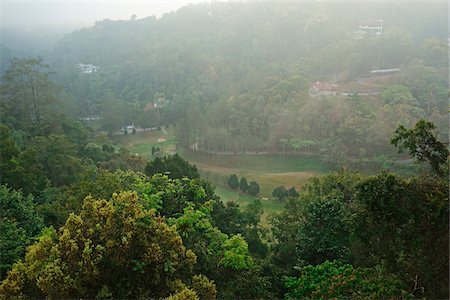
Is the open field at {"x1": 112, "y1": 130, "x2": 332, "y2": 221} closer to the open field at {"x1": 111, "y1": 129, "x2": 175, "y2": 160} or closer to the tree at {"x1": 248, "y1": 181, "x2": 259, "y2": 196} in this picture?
the open field at {"x1": 111, "y1": 129, "x2": 175, "y2": 160}

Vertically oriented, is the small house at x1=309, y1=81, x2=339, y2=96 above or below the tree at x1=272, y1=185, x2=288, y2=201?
above

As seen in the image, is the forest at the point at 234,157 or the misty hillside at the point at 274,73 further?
the misty hillside at the point at 274,73

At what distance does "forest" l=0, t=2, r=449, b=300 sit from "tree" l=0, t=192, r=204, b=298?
0.02 meters

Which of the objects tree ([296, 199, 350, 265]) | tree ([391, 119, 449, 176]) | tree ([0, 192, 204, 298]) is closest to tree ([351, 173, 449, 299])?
tree ([391, 119, 449, 176])

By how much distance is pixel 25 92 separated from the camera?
22.6 m

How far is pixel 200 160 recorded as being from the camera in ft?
85.7

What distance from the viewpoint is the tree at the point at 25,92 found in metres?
21.7

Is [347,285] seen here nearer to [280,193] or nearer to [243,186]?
[280,193]

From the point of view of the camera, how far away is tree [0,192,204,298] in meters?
5.13

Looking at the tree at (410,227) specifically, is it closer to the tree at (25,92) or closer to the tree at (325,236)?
the tree at (325,236)

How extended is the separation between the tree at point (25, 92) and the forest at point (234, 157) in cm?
10

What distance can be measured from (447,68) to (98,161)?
77.4 ft

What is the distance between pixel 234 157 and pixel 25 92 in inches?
429

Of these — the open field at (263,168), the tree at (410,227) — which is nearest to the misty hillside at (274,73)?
the open field at (263,168)
